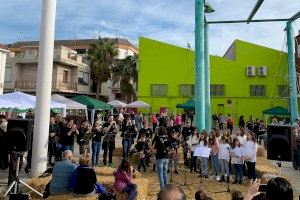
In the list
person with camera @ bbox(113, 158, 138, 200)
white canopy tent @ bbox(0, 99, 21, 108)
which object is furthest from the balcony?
person with camera @ bbox(113, 158, 138, 200)

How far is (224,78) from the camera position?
41.1m

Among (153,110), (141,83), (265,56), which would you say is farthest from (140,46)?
(265,56)

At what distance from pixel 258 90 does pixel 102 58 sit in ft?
74.7

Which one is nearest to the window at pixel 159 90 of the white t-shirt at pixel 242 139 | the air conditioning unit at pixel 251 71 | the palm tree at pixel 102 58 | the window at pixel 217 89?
the window at pixel 217 89

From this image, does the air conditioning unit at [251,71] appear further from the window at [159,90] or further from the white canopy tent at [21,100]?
the white canopy tent at [21,100]

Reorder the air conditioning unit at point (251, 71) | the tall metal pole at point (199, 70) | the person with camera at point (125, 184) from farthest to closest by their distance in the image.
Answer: the air conditioning unit at point (251, 71) < the tall metal pole at point (199, 70) < the person with camera at point (125, 184)

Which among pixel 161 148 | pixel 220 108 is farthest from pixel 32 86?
pixel 161 148

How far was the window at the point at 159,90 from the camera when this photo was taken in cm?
4134

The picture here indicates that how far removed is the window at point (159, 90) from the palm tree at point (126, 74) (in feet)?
32.4

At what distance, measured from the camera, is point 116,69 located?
50594mm

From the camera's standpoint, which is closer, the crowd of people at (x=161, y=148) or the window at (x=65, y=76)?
the crowd of people at (x=161, y=148)

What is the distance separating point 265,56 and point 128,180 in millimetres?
36883

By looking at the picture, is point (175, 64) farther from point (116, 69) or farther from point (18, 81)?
point (18, 81)

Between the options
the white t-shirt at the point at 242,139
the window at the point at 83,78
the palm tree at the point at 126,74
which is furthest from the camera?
the palm tree at the point at 126,74
